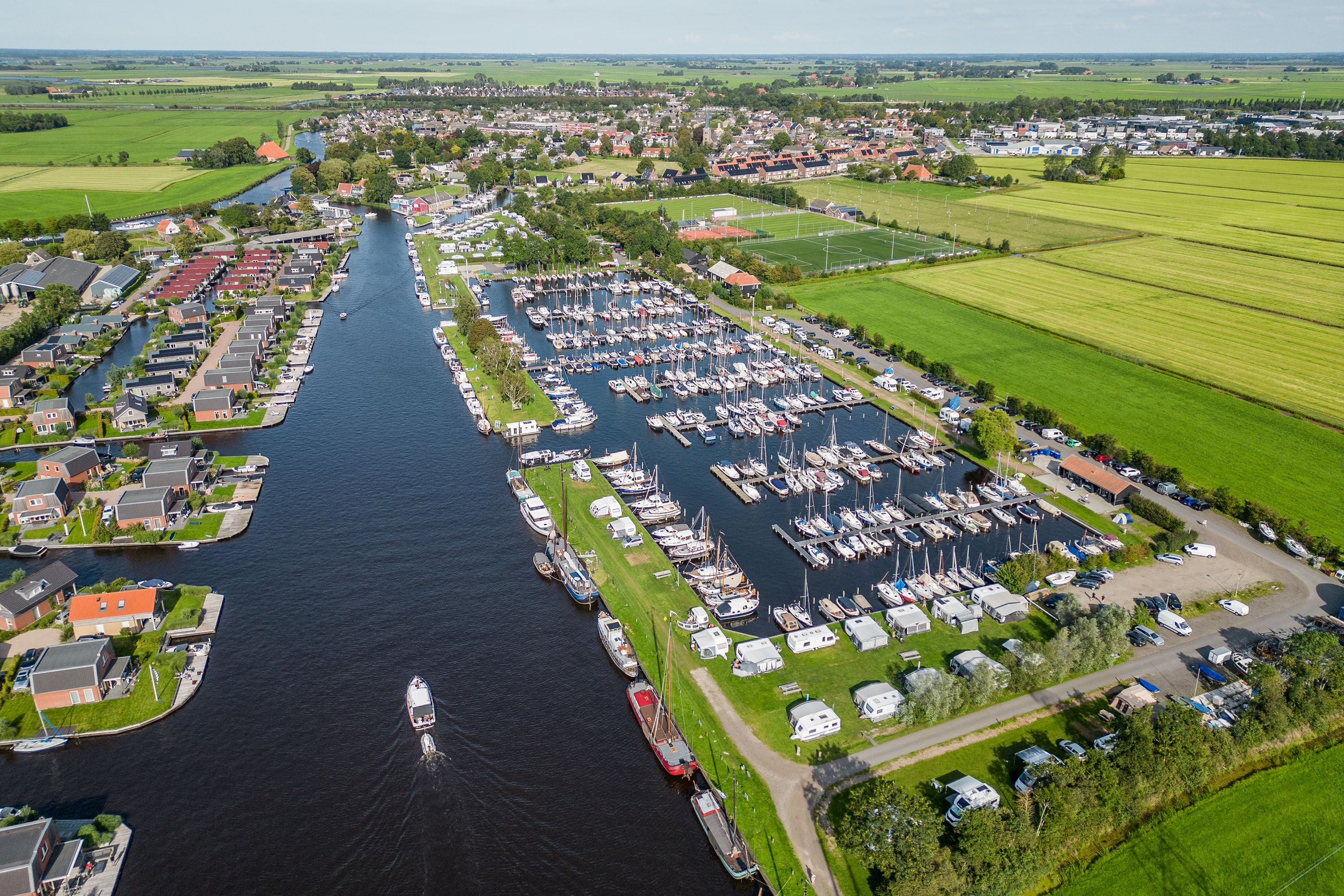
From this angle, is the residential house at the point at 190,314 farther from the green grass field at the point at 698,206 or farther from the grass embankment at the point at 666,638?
the green grass field at the point at 698,206

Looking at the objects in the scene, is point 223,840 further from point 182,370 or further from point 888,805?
point 182,370

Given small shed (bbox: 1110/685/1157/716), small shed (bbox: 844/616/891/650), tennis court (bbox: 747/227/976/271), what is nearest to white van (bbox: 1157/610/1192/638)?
small shed (bbox: 1110/685/1157/716)

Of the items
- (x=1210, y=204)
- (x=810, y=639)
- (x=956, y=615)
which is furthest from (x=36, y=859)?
(x=1210, y=204)

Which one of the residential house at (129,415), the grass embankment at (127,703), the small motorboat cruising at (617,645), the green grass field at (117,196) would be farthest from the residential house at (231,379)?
the green grass field at (117,196)

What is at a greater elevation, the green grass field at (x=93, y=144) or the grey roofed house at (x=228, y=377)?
the green grass field at (x=93, y=144)

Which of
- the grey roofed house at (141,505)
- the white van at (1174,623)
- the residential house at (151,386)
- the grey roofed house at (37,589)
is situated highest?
the residential house at (151,386)

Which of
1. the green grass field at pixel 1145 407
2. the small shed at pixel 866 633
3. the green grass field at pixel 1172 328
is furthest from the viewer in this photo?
the green grass field at pixel 1172 328

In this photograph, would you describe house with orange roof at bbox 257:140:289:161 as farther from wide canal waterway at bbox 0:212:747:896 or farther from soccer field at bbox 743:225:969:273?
wide canal waterway at bbox 0:212:747:896
